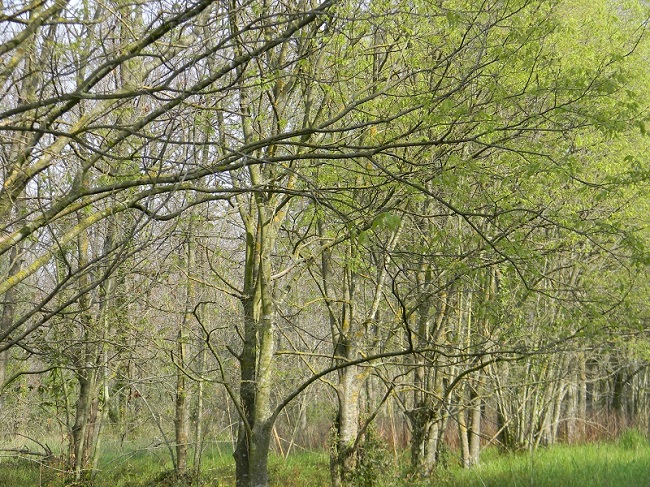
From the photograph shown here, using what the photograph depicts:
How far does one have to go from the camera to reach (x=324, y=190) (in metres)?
4.25

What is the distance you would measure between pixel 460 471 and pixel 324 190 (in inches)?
256

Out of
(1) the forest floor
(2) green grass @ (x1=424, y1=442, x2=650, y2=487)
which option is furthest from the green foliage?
(2) green grass @ (x1=424, y1=442, x2=650, y2=487)

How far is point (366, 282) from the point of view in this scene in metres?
11.1

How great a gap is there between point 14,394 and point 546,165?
325 inches

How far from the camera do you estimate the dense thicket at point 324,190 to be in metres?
3.86

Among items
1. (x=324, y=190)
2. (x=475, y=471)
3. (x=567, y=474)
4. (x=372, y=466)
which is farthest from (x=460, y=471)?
(x=324, y=190)

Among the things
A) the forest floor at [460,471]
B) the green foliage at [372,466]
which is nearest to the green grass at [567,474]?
the forest floor at [460,471]

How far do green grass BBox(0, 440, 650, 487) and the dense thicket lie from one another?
63cm

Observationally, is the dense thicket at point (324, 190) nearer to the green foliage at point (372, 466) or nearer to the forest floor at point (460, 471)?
the green foliage at point (372, 466)

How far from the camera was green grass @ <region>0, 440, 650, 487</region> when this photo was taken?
21.4 ft

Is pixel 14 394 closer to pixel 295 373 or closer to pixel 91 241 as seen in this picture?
pixel 91 241

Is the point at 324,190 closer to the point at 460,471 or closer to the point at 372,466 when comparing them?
the point at 372,466

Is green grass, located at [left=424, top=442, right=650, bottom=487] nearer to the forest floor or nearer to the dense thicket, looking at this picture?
the forest floor

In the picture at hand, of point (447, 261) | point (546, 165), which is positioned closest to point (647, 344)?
point (447, 261)
